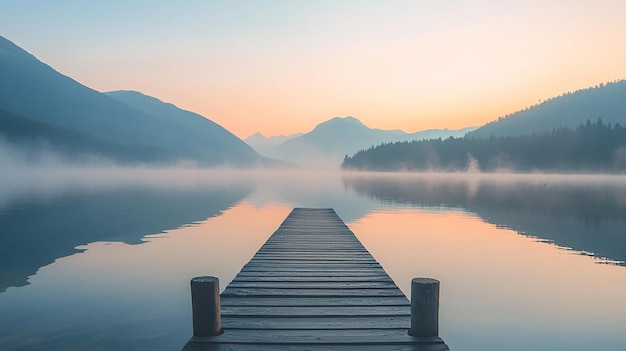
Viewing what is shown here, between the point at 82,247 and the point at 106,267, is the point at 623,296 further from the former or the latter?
the point at 82,247

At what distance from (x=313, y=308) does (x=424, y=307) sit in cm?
235

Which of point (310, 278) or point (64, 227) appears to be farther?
point (64, 227)

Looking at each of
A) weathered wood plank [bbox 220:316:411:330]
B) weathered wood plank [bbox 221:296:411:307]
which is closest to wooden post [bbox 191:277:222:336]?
weathered wood plank [bbox 220:316:411:330]

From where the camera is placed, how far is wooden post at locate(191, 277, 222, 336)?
5.78 meters

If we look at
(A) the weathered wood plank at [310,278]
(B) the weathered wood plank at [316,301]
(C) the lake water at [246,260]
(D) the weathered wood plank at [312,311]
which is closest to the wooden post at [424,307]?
(D) the weathered wood plank at [312,311]

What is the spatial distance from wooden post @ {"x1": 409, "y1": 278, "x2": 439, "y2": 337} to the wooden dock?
0.42 ft

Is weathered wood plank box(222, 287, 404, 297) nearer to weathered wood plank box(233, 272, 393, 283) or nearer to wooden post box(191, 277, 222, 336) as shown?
weathered wood plank box(233, 272, 393, 283)

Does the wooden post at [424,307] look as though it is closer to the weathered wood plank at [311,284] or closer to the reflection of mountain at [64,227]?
the weathered wood plank at [311,284]

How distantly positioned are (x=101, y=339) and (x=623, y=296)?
14.8m

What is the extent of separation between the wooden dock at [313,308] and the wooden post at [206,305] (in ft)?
0.41

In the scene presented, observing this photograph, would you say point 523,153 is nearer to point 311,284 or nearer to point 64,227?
point 64,227

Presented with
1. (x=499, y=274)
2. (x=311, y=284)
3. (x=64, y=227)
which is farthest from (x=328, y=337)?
(x=64, y=227)

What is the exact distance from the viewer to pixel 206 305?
595cm

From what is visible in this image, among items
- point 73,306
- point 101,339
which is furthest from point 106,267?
point 101,339
